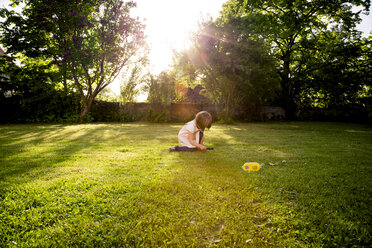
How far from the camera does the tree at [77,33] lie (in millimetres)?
13594

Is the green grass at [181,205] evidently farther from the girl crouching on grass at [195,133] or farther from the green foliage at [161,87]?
the green foliage at [161,87]

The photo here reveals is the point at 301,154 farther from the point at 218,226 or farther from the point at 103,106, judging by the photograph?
the point at 103,106

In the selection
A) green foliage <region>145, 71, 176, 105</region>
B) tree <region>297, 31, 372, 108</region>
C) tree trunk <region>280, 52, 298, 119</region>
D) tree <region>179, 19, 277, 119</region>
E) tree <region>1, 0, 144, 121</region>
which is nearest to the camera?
tree <region>1, 0, 144, 121</region>

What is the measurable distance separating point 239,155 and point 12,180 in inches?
159

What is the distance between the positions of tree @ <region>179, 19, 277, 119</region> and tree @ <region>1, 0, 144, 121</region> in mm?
5227

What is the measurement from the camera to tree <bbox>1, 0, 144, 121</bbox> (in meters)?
13.6

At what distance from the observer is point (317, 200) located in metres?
2.25

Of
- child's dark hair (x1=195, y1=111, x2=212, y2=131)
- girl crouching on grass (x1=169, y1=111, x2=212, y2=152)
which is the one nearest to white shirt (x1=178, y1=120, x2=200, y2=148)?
girl crouching on grass (x1=169, y1=111, x2=212, y2=152)

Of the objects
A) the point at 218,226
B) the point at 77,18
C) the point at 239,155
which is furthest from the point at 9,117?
the point at 218,226

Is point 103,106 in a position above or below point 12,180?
above

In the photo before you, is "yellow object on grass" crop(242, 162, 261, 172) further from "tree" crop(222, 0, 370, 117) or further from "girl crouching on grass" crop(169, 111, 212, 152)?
"tree" crop(222, 0, 370, 117)

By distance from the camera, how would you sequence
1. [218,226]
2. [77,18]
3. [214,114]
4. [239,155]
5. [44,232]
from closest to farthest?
[44,232]
[218,226]
[239,155]
[77,18]
[214,114]

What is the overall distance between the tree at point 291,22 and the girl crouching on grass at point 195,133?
484cm

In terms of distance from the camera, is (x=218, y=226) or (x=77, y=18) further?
(x=77, y=18)
